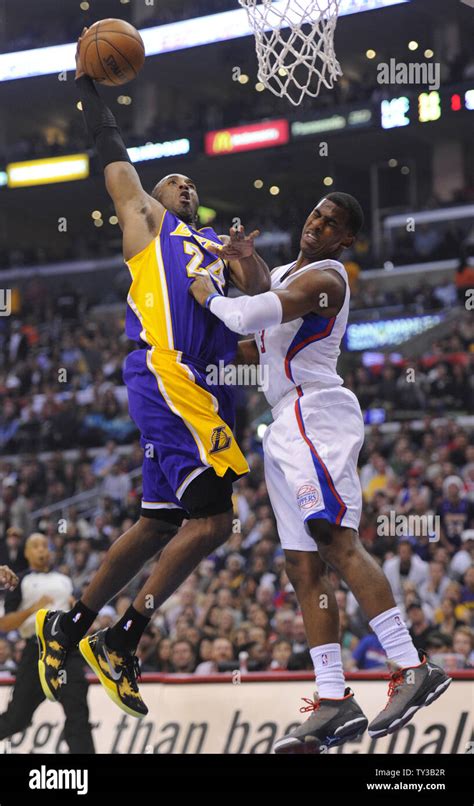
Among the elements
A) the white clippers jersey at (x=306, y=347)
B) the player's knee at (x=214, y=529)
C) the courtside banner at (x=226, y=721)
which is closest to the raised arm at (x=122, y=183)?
the white clippers jersey at (x=306, y=347)

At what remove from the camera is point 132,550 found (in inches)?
209

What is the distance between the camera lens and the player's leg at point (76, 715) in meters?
7.93

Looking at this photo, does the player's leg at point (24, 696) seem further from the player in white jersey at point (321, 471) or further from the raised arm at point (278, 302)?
the raised arm at point (278, 302)

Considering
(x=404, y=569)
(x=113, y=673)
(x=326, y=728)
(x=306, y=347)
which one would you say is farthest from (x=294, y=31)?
(x=404, y=569)

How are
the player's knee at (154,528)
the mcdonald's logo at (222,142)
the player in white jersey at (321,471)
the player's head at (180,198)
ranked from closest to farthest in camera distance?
the player in white jersey at (321,471)
the player's knee at (154,528)
the player's head at (180,198)
the mcdonald's logo at (222,142)

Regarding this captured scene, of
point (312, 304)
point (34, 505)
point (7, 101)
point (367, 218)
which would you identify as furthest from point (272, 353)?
point (7, 101)

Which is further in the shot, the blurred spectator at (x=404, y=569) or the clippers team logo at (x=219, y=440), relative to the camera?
the blurred spectator at (x=404, y=569)

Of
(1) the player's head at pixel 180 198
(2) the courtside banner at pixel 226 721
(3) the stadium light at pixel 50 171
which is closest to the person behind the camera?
(1) the player's head at pixel 180 198

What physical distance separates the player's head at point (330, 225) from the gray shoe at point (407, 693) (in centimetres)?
188

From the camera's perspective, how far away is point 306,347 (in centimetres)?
523

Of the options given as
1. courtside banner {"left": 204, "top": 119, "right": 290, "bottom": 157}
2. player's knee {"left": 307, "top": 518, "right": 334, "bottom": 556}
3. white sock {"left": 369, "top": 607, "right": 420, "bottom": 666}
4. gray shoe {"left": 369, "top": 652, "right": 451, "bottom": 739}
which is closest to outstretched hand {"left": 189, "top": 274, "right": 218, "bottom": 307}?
player's knee {"left": 307, "top": 518, "right": 334, "bottom": 556}

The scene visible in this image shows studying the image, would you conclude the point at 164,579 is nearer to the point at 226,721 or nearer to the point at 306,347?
the point at 306,347

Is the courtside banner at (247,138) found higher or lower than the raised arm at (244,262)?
higher

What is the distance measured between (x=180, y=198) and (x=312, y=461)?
150 centimetres
